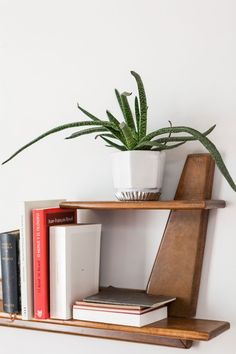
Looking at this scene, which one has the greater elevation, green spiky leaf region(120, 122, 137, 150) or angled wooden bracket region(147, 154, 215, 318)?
green spiky leaf region(120, 122, 137, 150)

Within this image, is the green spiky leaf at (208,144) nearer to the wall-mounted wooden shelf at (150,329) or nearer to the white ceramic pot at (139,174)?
the white ceramic pot at (139,174)

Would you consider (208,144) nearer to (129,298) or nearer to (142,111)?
(142,111)

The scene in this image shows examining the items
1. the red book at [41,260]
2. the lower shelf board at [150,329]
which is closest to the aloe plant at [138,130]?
the red book at [41,260]

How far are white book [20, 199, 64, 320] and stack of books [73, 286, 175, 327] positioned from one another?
8cm

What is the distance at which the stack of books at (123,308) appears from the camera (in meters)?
0.86

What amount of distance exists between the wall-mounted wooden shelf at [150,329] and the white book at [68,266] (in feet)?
0.09

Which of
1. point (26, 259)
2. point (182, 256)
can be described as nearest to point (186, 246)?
point (182, 256)

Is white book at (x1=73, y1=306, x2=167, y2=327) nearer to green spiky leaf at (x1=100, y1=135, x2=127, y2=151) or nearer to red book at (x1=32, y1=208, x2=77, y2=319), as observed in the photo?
red book at (x1=32, y1=208, x2=77, y2=319)

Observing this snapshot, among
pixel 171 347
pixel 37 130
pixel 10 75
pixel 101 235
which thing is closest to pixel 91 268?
pixel 101 235

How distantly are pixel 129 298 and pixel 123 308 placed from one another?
0.11ft

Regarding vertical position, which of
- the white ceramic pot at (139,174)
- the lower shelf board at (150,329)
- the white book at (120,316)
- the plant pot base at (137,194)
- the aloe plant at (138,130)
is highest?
the aloe plant at (138,130)

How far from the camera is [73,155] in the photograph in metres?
1.06

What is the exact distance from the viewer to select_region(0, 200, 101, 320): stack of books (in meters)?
0.92

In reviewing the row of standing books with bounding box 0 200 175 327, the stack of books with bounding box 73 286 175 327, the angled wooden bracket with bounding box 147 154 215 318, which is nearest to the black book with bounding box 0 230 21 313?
the row of standing books with bounding box 0 200 175 327
